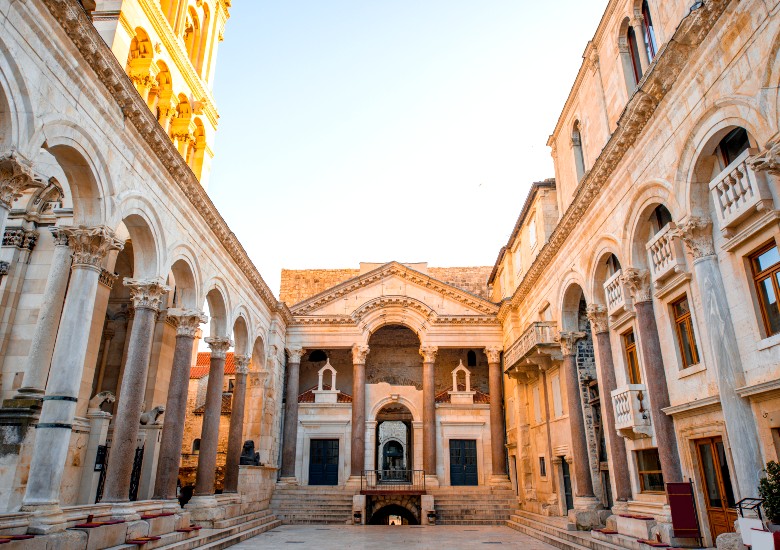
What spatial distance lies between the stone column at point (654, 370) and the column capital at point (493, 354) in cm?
1356

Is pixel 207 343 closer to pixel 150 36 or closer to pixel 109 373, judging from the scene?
pixel 109 373

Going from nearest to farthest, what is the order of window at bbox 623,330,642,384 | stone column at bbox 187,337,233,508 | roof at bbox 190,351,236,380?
window at bbox 623,330,642,384 → stone column at bbox 187,337,233,508 → roof at bbox 190,351,236,380

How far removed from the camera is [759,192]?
8.47 m

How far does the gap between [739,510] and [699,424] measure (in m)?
2.47

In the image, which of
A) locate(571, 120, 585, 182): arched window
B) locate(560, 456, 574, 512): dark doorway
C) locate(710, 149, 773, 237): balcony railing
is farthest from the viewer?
locate(560, 456, 574, 512): dark doorway

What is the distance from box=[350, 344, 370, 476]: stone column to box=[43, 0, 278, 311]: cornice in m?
9.37

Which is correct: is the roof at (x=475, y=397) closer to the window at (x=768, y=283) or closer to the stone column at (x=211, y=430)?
the stone column at (x=211, y=430)

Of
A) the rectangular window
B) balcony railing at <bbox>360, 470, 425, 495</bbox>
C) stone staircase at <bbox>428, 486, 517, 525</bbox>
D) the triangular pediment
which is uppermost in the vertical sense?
the triangular pediment

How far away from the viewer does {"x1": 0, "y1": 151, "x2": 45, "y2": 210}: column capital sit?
326 inches

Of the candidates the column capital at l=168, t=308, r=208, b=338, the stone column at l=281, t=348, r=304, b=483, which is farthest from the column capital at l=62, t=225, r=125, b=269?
the stone column at l=281, t=348, r=304, b=483

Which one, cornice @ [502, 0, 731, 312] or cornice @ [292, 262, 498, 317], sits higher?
cornice @ [292, 262, 498, 317]

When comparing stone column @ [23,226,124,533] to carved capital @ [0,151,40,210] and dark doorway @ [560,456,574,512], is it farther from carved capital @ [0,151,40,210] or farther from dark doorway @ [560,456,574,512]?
dark doorway @ [560,456,574,512]

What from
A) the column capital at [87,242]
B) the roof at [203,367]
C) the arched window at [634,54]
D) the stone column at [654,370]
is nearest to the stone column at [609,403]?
the stone column at [654,370]

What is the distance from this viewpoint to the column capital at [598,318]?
15042 millimetres
